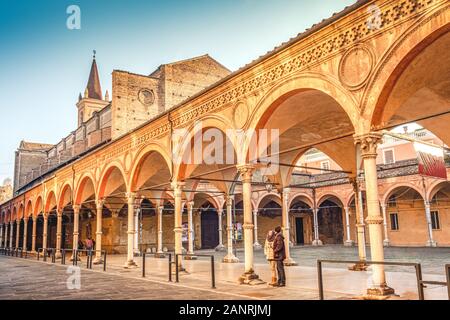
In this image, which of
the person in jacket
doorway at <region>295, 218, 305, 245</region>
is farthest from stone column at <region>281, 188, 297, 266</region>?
doorway at <region>295, 218, 305, 245</region>

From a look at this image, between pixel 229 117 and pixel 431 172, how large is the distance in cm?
528

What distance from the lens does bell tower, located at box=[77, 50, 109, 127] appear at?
5281 cm

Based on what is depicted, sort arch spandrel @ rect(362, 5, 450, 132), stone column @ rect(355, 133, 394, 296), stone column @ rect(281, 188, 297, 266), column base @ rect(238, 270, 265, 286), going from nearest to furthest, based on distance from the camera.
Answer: arch spandrel @ rect(362, 5, 450, 132) < stone column @ rect(355, 133, 394, 296) < column base @ rect(238, 270, 265, 286) < stone column @ rect(281, 188, 297, 266)

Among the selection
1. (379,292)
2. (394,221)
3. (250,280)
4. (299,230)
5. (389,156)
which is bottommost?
(250,280)

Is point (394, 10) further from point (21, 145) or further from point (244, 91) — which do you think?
point (21, 145)

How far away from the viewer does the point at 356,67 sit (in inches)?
300

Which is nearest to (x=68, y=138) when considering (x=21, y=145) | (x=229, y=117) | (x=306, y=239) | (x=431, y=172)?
(x=21, y=145)

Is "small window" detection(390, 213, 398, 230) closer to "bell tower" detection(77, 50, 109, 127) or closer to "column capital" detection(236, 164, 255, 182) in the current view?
"column capital" detection(236, 164, 255, 182)

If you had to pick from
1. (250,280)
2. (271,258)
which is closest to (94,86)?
(250,280)

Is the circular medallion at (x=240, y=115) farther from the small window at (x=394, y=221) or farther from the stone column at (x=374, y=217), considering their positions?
the small window at (x=394, y=221)

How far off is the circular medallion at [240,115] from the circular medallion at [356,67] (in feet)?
9.76

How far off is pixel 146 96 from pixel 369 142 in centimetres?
1990

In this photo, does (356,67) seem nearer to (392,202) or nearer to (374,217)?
(374,217)

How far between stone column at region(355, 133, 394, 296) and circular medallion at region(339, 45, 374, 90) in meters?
1.03
